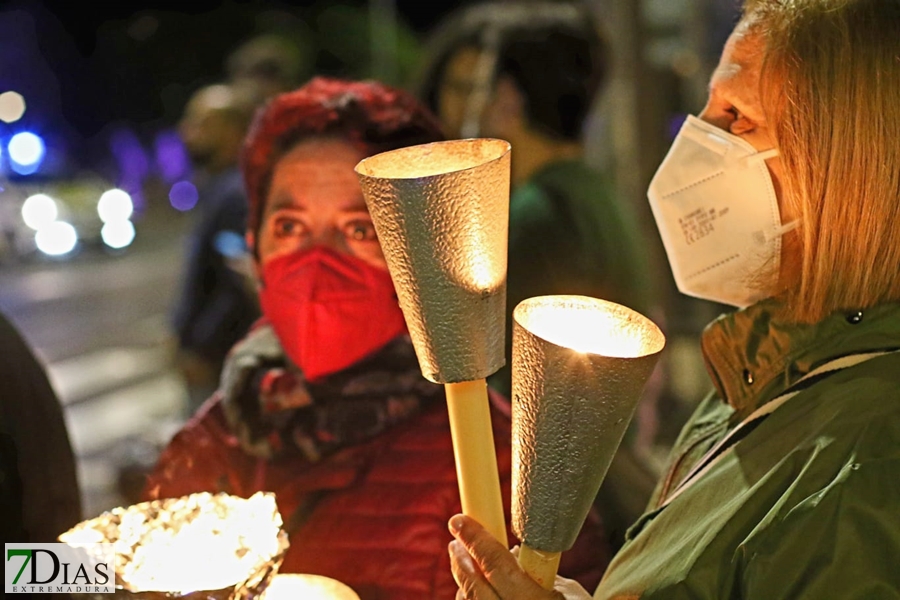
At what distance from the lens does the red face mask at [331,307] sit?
2.10 meters

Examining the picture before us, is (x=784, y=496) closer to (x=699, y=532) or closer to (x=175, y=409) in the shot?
(x=699, y=532)

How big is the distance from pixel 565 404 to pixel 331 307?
1022mm

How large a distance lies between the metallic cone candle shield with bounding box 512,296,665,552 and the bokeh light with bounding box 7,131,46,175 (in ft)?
64.1

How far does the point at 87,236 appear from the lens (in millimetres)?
18719

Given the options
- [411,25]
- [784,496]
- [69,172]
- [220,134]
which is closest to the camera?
[784,496]

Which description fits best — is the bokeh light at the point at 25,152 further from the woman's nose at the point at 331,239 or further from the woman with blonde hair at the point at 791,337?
the woman with blonde hair at the point at 791,337

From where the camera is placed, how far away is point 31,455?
2.02 meters

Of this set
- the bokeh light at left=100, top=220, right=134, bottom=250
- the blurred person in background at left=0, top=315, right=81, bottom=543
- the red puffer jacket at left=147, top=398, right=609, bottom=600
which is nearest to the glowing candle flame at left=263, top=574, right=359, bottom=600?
the red puffer jacket at left=147, top=398, right=609, bottom=600

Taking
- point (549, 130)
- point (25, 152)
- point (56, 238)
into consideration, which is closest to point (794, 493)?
point (549, 130)

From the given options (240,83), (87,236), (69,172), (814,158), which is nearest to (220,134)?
(240,83)

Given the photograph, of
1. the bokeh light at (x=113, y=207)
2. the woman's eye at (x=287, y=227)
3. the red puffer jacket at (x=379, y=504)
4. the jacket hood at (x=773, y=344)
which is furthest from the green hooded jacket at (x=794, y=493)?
the bokeh light at (x=113, y=207)

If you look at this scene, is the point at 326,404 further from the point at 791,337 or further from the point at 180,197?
the point at 180,197

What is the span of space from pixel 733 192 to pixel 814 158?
0.26 m

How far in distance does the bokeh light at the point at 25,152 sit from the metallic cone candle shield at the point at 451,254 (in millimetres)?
19489
